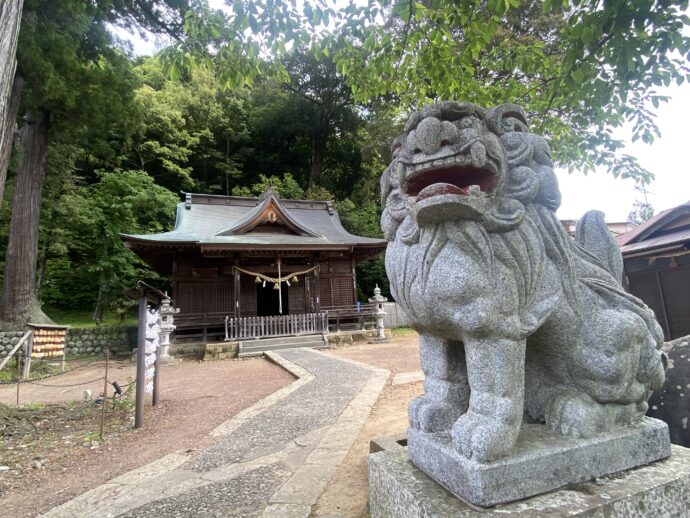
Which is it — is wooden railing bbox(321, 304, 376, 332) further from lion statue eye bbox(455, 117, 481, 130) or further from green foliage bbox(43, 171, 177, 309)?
lion statue eye bbox(455, 117, 481, 130)

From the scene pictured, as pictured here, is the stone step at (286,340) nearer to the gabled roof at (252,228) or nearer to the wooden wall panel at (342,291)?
the wooden wall panel at (342,291)

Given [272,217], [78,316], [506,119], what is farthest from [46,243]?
[506,119]

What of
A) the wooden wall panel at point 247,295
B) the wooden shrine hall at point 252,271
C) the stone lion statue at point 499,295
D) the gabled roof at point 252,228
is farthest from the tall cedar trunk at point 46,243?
the stone lion statue at point 499,295

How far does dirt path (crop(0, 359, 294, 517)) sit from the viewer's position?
10.1 feet

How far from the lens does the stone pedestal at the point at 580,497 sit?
136 centimetres

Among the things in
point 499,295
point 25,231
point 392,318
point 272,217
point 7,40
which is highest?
point 272,217

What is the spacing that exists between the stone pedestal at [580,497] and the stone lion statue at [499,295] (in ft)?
0.63

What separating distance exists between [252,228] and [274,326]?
3.99 meters

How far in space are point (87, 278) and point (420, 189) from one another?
19.1 metres

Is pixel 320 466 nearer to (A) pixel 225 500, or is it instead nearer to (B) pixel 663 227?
(A) pixel 225 500

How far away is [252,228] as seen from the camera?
13.9m

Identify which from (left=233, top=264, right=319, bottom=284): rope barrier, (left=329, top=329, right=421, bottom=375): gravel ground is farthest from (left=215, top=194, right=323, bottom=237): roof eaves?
(left=329, top=329, right=421, bottom=375): gravel ground

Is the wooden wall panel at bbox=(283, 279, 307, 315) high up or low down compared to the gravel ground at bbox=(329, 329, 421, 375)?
up

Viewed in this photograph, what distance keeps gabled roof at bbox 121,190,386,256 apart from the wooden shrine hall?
0.12ft
